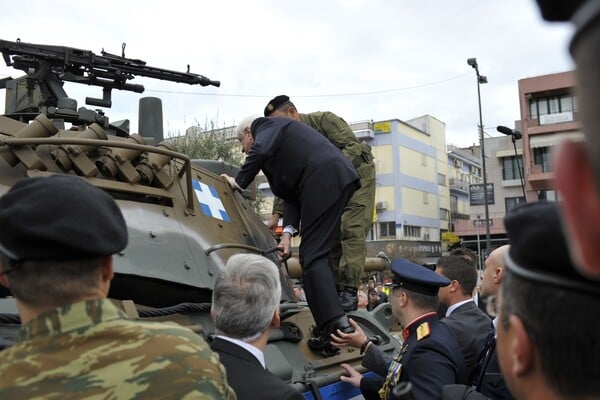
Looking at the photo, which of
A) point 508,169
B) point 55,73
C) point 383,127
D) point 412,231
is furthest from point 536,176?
point 55,73

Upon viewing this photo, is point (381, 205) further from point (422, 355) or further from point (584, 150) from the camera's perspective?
point (584, 150)

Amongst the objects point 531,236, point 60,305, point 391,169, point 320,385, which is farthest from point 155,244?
point 391,169

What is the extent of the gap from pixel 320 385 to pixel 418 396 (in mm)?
852

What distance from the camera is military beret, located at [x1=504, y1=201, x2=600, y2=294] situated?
45.0 inches

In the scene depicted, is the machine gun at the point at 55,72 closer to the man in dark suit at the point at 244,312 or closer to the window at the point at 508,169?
Answer: the man in dark suit at the point at 244,312

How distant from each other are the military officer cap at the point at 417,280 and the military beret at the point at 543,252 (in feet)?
7.26

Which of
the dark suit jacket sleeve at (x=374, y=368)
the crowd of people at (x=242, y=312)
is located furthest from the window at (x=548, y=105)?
the crowd of people at (x=242, y=312)

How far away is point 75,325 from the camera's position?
1636mm

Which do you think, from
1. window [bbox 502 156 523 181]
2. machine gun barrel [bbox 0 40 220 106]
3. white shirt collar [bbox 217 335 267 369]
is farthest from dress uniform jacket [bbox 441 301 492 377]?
window [bbox 502 156 523 181]

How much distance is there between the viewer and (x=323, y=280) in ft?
13.5

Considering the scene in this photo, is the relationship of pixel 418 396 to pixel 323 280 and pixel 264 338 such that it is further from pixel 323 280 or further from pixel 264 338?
pixel 323 280

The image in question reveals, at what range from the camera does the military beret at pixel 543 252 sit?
1144 millimetres

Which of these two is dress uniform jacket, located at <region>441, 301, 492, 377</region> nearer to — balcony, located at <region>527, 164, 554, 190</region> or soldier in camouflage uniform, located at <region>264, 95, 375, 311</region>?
soldier in camouflage uniform, located at <region>264, 95, 375, 311</region>

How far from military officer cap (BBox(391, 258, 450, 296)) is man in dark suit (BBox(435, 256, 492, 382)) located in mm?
652
